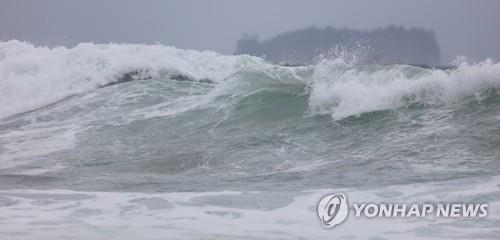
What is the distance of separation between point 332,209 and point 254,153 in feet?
7.35

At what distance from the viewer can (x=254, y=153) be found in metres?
5.95

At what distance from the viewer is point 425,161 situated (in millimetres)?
5055

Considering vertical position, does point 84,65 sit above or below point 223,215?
above

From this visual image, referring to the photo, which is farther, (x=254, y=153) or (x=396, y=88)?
(x=396, y=88)

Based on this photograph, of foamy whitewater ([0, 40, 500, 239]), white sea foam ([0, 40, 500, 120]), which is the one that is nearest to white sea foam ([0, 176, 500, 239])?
foamy whitewater ([0, 40, 500, 239])

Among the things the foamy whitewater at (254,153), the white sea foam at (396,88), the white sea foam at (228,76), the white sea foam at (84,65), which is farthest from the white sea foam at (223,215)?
the white sea foam at (84,65)

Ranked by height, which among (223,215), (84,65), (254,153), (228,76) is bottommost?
(223,215)

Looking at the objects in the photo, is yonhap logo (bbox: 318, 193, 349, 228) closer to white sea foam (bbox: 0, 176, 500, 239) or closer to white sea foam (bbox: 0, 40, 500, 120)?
white sea foam (bbox: 0, 176, 500, 239)

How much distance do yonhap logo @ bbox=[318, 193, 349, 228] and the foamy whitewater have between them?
0.22 ft

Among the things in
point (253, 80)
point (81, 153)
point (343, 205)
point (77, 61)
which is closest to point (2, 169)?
point (81, 153)

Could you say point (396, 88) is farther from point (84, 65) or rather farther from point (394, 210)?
point (84, 65)

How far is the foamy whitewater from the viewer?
3.57 meters

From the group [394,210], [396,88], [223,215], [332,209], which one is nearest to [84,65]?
[396,88]

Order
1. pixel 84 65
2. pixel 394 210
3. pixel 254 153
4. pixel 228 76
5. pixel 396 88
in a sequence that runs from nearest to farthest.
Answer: pixel 394 210, pixel 254 153, pixel 396 88, pixel 228 76, pixel 84 65
